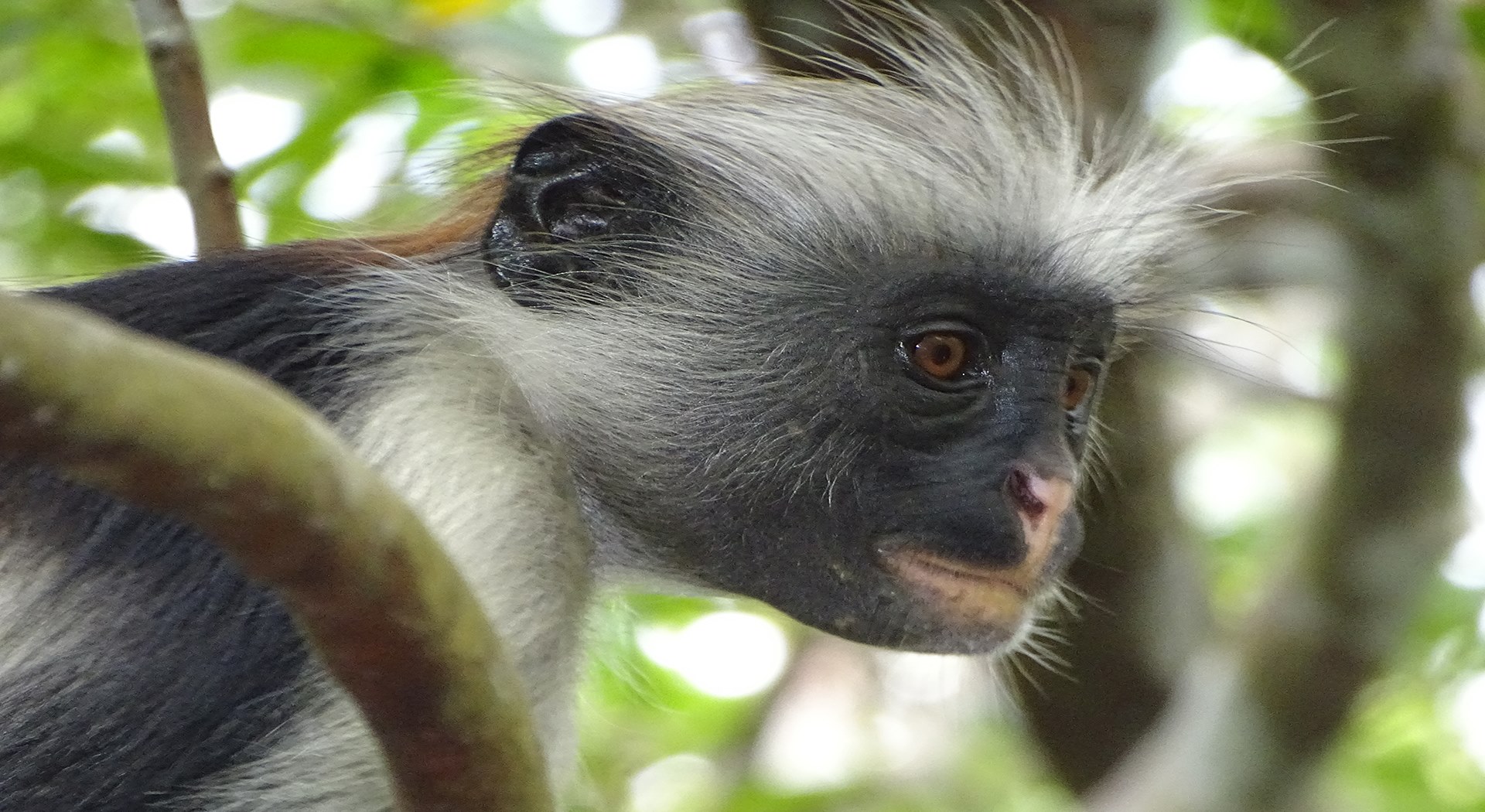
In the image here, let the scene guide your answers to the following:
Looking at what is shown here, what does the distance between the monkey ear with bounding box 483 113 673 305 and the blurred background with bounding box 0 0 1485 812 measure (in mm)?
419

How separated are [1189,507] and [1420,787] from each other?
5.49ft

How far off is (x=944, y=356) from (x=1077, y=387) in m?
0.39

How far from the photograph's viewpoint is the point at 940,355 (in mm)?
3414

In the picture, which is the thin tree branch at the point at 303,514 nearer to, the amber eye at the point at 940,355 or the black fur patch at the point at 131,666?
the black fur patch at the point at 131,666

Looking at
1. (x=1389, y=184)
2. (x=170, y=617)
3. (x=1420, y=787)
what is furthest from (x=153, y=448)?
(x=1420, y=787)

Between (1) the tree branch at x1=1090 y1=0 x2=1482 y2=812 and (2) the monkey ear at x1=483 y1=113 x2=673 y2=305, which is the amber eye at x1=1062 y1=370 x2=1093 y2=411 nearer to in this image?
(2) the monkey ear at x1=483 y1=113 x2=673 y2=305

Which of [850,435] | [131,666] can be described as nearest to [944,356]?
[850,435]

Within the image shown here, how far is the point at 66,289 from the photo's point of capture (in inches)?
130

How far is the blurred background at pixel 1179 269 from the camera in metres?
4.45

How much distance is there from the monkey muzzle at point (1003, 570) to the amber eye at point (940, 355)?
0.26 meters

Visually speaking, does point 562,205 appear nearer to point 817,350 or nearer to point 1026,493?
point 817,350

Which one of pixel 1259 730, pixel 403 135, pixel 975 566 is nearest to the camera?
pixel 975 566

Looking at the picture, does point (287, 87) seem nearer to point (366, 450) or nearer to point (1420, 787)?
point (366, 450)

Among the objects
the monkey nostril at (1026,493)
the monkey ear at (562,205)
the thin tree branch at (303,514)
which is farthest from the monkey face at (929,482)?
the thin tree branch at (303,514)
